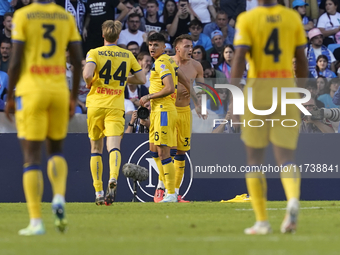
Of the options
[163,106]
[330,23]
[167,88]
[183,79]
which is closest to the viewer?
[167,88]

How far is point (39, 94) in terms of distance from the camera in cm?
548

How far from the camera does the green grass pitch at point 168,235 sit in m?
4.53

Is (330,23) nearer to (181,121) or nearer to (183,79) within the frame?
(183,79)

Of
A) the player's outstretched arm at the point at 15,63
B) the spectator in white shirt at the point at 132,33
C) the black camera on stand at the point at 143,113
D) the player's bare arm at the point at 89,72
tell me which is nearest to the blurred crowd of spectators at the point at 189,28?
the spectator in white shirt at the point at 132,33

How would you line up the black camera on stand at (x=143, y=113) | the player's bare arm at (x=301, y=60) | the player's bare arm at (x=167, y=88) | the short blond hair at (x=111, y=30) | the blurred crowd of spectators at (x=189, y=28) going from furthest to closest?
the blurred crowd of spectators at (x=189, y=28)
the black camera on stand at (x=143, y=113)
the player's bare arm at (x=167, y=88)
the short blond hair at (x=111, y=30)
the player's bare arm at (x=301, y=60)

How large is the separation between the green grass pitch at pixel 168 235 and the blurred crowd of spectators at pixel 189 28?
5241 mm

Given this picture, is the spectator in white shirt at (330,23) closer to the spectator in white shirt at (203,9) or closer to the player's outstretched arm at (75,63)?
the spectator in white shirt at (203,9)

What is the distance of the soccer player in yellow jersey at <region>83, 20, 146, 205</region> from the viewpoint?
31.4ft

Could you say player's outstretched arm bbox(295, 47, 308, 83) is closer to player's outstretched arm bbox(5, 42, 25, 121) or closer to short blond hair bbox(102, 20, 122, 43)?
player's outstretched arm bbox(5, 42, 25, 121)

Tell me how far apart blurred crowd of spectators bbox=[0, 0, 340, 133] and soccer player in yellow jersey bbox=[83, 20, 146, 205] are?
3.01 metres

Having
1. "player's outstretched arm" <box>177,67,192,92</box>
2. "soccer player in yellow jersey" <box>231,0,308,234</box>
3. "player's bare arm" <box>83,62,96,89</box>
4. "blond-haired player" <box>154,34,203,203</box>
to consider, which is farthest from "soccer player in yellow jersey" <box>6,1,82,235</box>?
"blond-haired player" <box>154,34,203,203</box>

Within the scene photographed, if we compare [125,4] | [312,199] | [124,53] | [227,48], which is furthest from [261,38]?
[125,4]

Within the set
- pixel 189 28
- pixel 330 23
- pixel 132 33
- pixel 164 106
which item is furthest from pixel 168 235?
pixel 330 23

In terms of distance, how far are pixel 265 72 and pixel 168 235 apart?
1689 millimetres
